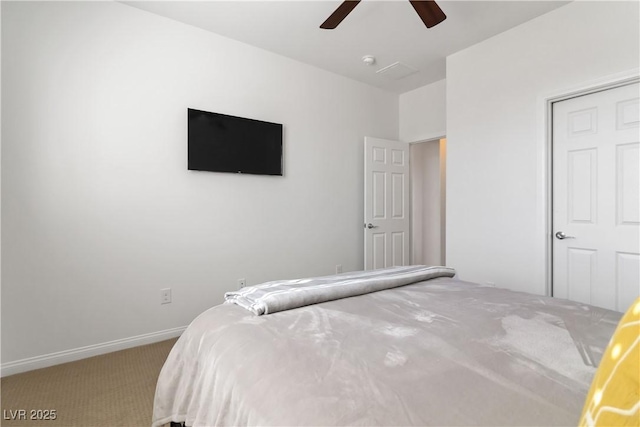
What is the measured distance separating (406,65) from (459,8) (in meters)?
1.00

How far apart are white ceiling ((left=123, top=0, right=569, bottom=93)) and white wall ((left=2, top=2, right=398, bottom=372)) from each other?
0.60ft

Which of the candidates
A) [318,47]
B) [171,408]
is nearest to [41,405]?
[171,408]

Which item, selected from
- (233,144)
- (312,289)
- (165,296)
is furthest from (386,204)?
(312,289)

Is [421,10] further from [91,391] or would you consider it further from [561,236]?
[91,391]

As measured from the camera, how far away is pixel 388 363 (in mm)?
899

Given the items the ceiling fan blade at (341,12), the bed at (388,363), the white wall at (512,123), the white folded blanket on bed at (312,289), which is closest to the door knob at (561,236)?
the white wall at (512,123)

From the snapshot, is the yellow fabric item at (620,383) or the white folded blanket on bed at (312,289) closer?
the yellow fabric item at (620,383)

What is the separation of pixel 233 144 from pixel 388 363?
263cm

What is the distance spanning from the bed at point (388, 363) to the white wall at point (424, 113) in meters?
3.01

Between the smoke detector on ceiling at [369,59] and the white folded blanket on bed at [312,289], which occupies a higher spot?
the smoke detector on ceiling at [369,59]

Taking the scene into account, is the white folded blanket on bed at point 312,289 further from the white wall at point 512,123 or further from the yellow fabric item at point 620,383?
the white wall at point 512,123

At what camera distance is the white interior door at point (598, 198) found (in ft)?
7.52

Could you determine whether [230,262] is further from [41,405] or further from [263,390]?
[263,390]

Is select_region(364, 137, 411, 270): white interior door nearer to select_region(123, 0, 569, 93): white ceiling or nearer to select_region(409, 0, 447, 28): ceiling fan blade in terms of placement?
select_region(123, 0, 569, 93): white ceiling
